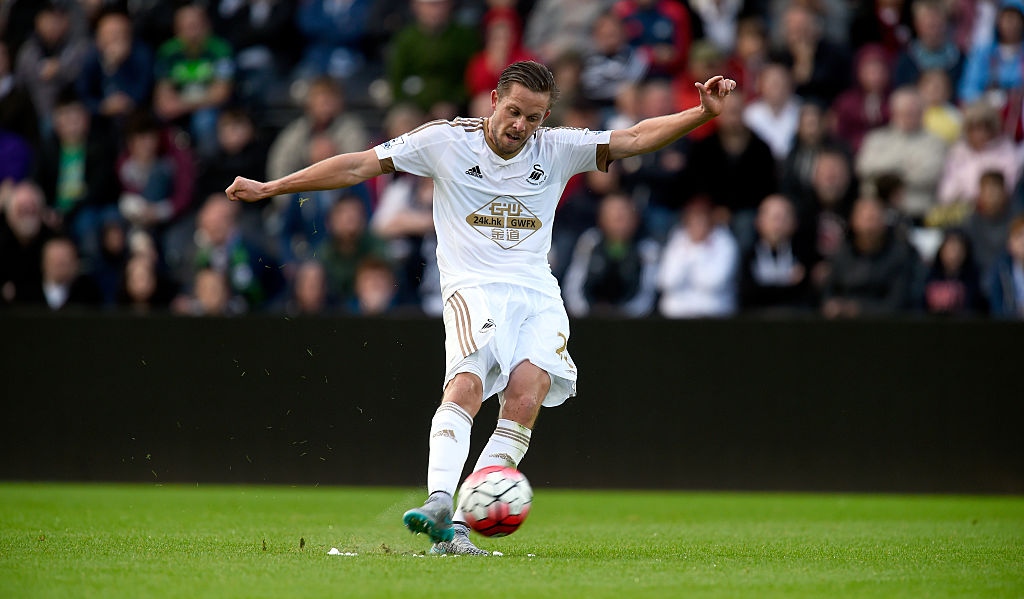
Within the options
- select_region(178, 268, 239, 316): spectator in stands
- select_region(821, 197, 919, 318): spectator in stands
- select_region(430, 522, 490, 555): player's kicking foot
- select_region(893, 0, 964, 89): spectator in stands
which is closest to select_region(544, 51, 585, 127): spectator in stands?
select_region(821, 197, 919, 318): spectator in stands

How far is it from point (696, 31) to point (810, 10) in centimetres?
120

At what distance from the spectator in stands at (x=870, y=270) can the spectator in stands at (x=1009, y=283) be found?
74 centimetres

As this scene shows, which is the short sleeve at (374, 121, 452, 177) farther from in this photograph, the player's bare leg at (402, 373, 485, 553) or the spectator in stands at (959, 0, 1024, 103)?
the spectator in stands at (959, 0, 1024, 103)

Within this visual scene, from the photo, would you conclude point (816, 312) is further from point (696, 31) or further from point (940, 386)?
point (696, 31)

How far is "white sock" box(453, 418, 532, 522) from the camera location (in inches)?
259

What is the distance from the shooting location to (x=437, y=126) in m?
6.83

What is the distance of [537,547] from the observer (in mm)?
7098

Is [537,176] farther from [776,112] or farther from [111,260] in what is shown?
[111,260]

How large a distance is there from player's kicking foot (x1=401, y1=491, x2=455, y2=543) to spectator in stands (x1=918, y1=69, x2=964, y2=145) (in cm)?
812

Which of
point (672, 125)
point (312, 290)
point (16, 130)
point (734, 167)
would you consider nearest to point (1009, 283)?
point (734, 167)

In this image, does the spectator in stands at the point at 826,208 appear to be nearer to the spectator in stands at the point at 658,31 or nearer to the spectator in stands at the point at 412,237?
the spectator in stands at the point at 658,31

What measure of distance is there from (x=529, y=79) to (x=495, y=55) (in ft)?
23.9

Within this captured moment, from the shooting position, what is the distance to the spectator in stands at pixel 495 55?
44.6 ft

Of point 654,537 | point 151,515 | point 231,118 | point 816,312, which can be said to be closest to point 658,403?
point 816,312
